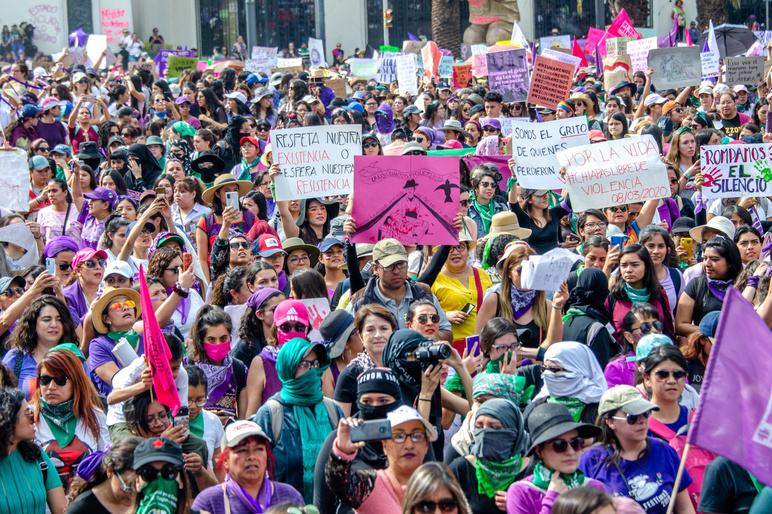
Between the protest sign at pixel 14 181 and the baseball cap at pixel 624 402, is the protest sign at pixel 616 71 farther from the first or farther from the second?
the baseball cap at pixel 624 402

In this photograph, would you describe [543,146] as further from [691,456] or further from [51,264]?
[691,456]

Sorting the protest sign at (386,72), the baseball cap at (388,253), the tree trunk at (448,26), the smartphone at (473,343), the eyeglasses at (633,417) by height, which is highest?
the tree trunk at (448,26)

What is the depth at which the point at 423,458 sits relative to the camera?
155 inches

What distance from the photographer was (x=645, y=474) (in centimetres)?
411

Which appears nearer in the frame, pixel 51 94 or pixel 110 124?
pixel 110 124

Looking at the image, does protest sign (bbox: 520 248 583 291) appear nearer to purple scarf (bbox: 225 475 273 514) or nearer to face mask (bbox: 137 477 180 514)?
purple scarf (bbox: 225 475 273 514)

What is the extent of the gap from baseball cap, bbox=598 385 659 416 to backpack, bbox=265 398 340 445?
1.16 metres

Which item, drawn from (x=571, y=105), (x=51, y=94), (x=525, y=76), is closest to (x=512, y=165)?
(x=571, y=105)

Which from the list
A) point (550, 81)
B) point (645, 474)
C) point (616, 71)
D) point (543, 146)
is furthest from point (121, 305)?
point (616, 71)

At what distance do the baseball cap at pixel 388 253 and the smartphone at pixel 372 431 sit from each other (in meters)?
2.03

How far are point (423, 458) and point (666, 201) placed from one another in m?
5.30

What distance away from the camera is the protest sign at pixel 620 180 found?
799 centimetres

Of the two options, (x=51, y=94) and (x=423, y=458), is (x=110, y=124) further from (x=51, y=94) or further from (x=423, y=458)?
(x=423, y=458)

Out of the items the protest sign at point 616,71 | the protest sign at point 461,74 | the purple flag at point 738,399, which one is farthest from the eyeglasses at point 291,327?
the protest sign at point 461,74
